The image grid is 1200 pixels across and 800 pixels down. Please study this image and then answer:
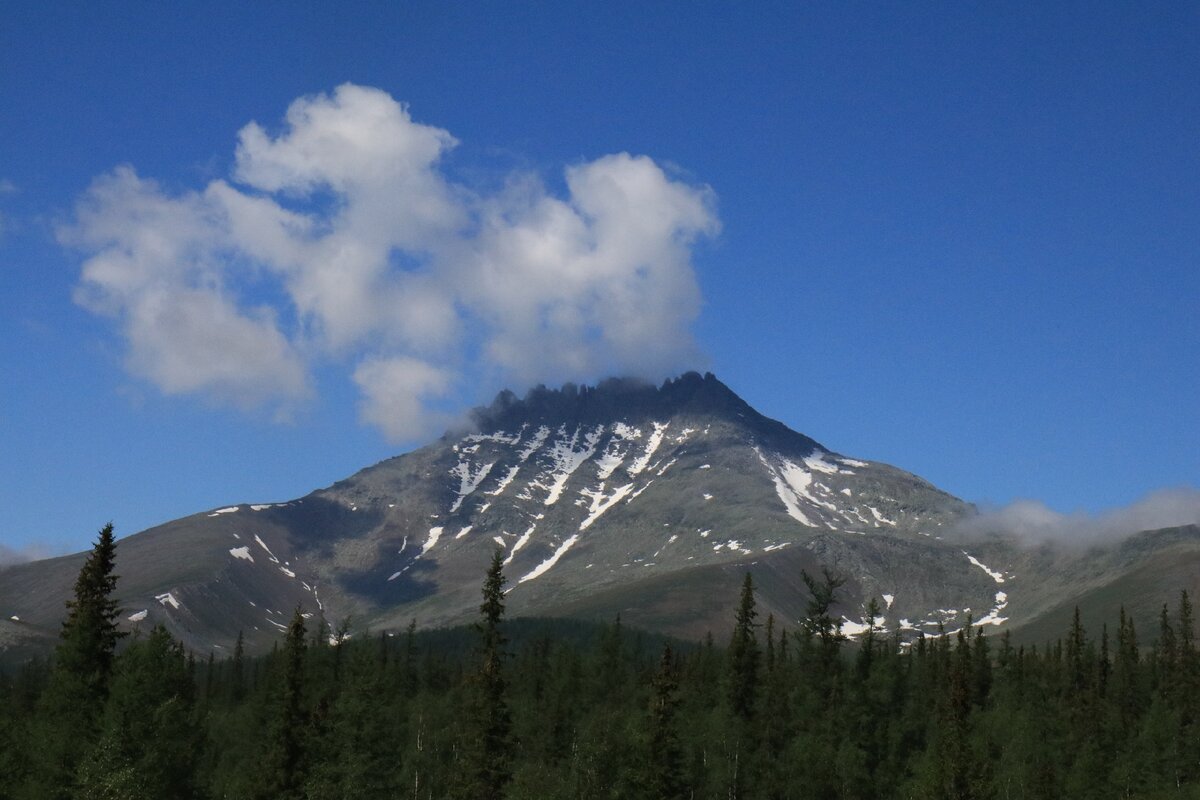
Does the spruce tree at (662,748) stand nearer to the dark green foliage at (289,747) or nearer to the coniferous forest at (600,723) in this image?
the coniferous forest at (600,723)

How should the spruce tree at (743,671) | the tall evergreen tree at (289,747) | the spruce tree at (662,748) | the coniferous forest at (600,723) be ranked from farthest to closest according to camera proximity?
the spruce tree at (743,671) → the spruce tree at (662,748) → the tall evergreen tree at (289,747) → the coniferous forest at (600,723)

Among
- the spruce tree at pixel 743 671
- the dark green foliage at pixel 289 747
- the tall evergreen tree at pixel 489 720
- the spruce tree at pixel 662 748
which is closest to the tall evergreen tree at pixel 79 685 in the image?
the dark green foliage at pixel 289 747

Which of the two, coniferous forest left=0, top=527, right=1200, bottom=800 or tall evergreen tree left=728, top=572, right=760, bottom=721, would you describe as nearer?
coniferous forest left=0, top=527, right=1200, bottom=800

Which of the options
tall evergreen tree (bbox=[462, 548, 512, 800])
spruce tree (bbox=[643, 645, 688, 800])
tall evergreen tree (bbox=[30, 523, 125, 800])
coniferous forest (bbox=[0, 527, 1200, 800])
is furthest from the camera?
spruce tree (bbox=[643, 645, 688, 800])

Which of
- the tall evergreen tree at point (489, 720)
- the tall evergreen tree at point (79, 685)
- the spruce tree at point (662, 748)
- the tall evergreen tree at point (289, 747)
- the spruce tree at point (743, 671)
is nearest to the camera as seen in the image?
the tall evergreen tree at point (79, 685)

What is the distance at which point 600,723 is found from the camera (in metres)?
107

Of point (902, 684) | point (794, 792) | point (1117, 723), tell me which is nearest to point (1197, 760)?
point (1117, 723)

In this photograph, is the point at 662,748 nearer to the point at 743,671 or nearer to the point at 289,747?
the point at 289,747

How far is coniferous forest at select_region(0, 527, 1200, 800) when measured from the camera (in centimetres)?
6347

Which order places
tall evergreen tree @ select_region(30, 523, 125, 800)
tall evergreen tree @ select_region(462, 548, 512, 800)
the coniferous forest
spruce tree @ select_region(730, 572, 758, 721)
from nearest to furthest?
tall evergreen tree @ select_region(30, 523, 125, 800) → the coniferous forest → tall evergreen tree @ select_region(462, 548, 512, 800) → spruce tree @ select_region(730, 572, 758, 721)

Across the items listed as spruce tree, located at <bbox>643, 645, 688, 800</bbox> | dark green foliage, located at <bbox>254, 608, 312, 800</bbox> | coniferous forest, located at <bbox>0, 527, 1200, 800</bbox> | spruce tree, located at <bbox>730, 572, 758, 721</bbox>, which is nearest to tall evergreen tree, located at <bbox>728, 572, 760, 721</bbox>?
spruce tree, located at <bbox>730, 572, 758, 721</bbox>

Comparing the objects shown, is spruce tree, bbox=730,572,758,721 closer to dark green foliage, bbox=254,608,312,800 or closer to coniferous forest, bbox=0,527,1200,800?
coniferous forest, bbox=0,527,1200,800

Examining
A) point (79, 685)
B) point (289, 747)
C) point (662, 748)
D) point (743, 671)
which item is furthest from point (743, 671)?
point (79, 685)

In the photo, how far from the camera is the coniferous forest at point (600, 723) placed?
63469 mm
